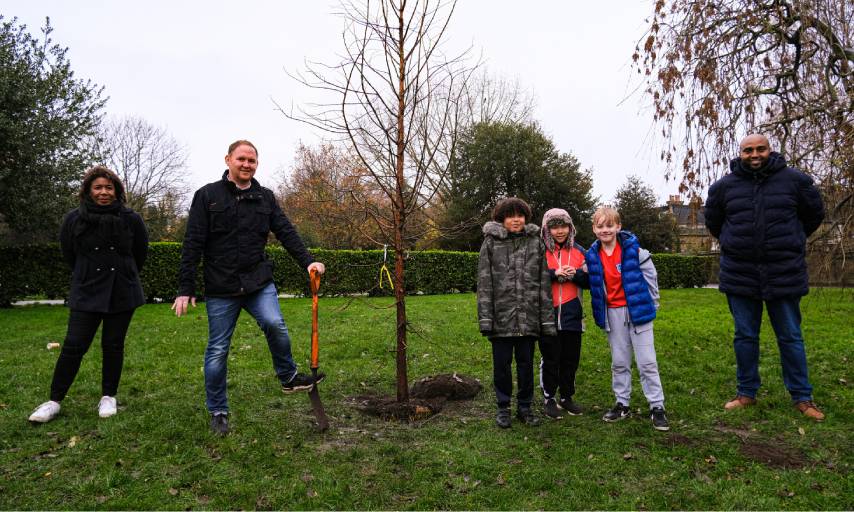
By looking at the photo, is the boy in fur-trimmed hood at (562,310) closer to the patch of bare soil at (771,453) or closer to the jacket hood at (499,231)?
the jacket hood at (499,231)

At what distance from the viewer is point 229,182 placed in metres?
3.84

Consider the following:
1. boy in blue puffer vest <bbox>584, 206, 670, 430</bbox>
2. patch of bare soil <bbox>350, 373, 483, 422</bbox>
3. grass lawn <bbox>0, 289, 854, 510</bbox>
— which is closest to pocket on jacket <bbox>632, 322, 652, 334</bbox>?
boy in blue puffer vest <bbox>584, 206, 670, 430</bbox>

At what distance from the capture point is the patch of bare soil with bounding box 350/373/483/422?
14.1ft

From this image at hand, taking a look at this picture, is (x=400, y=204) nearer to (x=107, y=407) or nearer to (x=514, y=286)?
(x=514, y=286)

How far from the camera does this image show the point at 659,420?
3926 millimetres

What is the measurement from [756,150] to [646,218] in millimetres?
25046

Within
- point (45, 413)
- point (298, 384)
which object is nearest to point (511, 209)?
point (298, 384)

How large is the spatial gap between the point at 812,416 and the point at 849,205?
12.8 feet

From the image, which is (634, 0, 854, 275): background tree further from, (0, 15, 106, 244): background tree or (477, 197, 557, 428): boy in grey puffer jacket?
(0, 15, 106, 244): background tree

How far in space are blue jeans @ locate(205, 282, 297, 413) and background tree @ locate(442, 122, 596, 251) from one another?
2026 centimetres

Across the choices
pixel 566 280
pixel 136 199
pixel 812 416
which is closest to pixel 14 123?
pixel 566 280

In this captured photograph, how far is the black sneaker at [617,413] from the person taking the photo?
4129 mm

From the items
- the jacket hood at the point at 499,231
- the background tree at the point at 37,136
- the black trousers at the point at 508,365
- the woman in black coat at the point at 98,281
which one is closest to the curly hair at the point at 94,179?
the woman in black coat at the point at 98,281

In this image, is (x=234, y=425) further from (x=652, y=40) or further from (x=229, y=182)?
(x=652, y=40)
